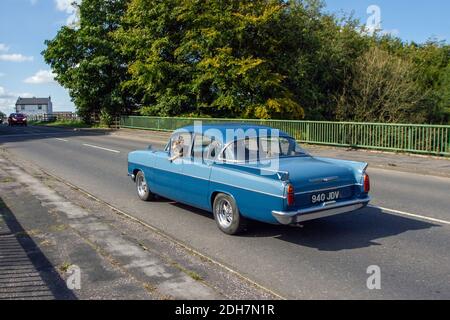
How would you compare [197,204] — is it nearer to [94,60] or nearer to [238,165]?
[238,165]

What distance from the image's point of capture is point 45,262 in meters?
5.22

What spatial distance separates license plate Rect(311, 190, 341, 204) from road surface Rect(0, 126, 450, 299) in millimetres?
574

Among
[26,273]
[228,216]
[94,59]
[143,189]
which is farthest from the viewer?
[94,59]

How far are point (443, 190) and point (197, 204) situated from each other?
6.07 meters

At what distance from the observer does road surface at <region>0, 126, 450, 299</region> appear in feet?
15.2

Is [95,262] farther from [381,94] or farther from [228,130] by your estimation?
[381,94]

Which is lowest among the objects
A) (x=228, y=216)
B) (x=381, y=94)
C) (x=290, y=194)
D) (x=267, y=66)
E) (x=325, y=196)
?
(x=228, y=216)

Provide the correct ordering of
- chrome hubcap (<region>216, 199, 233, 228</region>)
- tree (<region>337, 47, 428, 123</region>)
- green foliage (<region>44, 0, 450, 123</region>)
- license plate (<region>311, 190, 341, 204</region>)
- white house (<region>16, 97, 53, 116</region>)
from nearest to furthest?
license plate (<region>311, 190, 341, 204</region>)
chrome hubcap (<region>216, 199, 233, 228</region>)
tree (<region>337, 47, 428, 123</region>)
green foliage (<region>44, 0, 450, 123</region>)
white house (<region>16, 97, 53, 116</region>)

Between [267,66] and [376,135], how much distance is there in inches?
616

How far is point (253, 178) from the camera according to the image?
607 cm

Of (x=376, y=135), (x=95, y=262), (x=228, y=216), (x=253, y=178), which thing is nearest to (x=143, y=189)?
(x=228, y=216)

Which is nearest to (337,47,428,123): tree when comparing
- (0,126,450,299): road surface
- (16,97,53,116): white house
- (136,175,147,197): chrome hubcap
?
(0,126,450,299): road surface

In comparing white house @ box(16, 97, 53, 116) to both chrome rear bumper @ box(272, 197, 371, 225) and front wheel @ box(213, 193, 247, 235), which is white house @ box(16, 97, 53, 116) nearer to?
front wheel @ box(213, 193, 247, 235)

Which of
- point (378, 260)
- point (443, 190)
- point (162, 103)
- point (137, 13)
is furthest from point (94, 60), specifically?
point (378, 260)
